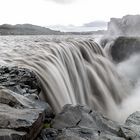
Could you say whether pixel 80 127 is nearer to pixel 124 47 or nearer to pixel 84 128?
pixel 84 128

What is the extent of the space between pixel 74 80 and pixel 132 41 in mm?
20588

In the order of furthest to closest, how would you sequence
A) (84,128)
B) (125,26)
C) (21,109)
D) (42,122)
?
(125,26) → (84,128) → (42,122) → (21,109)

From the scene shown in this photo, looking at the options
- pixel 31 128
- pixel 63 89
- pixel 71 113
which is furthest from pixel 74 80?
pixel 31 128

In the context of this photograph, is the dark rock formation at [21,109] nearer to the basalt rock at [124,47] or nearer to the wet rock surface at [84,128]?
the wet rock surface at [84,128]

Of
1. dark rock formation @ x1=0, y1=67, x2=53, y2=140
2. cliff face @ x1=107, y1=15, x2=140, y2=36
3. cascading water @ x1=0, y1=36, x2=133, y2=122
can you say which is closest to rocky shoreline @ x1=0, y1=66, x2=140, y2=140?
dark rock formation @ x1=0, y1=67, x2=53, y2=140

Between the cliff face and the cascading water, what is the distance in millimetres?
59988

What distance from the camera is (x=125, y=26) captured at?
304 ft

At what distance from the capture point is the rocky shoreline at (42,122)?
7414 millimetres

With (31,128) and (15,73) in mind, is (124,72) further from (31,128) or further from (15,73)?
(31,128)

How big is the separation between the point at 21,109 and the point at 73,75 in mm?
10821

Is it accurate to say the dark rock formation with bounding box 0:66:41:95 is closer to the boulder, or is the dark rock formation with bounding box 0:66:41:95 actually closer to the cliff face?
the boulder

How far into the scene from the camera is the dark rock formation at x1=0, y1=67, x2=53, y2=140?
720cm

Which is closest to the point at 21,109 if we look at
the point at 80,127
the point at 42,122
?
the point at 42,122

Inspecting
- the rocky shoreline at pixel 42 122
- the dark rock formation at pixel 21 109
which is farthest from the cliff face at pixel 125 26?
the rocky shoreline at pixel 42 122
